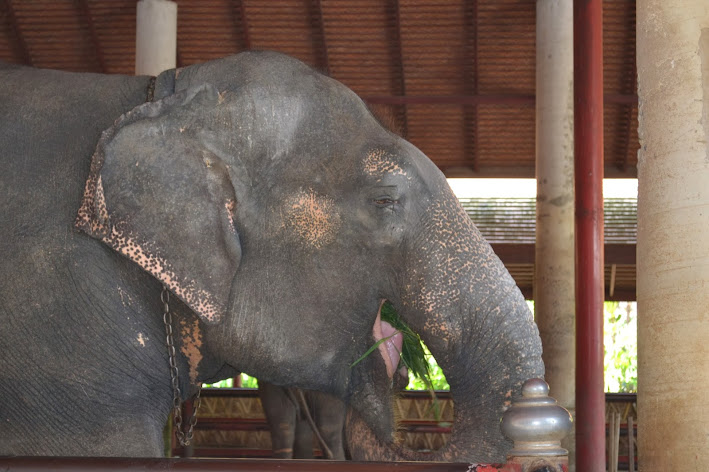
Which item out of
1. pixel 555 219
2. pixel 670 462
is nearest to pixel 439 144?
pixel 555 219

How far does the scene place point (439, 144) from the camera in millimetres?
14164

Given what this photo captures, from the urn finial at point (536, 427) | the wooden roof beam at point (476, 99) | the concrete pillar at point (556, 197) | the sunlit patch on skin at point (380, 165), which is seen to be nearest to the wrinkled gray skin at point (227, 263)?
the sunlit patch on skin at point (380, 165)

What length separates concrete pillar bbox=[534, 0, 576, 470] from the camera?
10.2m

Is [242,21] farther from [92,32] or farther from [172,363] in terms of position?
[172,363]

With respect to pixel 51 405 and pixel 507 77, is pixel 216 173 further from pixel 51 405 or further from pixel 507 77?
pixel 507 77

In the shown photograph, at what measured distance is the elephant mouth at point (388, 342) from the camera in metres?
2.94

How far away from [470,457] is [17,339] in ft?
3.85

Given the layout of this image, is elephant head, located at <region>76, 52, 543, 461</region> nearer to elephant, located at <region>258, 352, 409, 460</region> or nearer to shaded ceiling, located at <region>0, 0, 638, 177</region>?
elephant, located at <region>258, 352, 409, 460</region>

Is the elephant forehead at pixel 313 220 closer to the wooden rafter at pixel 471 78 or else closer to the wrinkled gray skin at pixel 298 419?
the wrinkled gray skin at pixel 298 419

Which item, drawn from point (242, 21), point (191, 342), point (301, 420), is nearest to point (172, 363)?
point (191, 342)

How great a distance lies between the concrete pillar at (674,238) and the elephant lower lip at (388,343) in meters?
1.15

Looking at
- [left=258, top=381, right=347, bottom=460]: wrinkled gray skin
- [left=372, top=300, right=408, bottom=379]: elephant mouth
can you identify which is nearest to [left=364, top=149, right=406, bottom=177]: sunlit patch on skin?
[left=372, top=300, right=408, bottom=379]: elephant mouth

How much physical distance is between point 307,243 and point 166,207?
0.37 metres

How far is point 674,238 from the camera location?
374 centimetres
